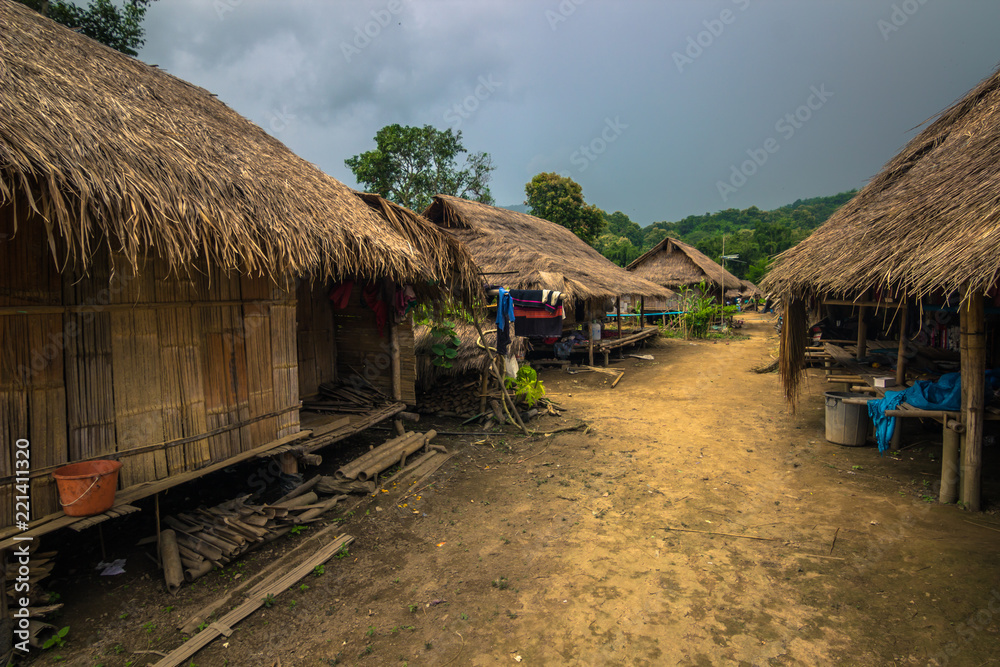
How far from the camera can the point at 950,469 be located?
4684mm

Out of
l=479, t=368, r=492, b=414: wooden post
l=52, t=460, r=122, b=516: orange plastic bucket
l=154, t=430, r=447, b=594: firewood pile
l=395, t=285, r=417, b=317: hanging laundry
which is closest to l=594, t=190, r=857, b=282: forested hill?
l=479, t=368, r=492, b=414: wooden post

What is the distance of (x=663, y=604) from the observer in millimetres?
3346

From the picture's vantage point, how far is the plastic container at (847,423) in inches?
251

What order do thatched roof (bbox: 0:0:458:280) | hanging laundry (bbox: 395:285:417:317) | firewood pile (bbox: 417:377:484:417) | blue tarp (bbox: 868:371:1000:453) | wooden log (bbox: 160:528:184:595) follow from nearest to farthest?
thatched roof (bbox: 0:0:458:280) → wooden log (bbox: 160:528:184:595) → blue tarp (bbox: 868:371:1000:453) → hanging laundry (bbox: 395:285:417:317) → firewood pile (bbox: 417:377:484:417)

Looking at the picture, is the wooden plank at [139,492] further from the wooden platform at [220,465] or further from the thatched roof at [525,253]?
the thatched roof at [525,253]

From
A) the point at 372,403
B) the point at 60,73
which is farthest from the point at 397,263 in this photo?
the point at 60,73

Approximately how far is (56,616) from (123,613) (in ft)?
1.26

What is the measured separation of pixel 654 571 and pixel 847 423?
440 centimetres

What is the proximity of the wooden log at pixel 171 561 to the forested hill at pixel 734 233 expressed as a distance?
24302mm

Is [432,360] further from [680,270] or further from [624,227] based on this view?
[624,227]

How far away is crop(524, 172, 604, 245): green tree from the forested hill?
743 cm

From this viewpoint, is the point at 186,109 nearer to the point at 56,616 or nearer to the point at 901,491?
the point at 56,616

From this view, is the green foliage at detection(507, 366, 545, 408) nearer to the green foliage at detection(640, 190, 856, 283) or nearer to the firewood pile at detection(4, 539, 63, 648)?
the firewood pile at detection(4, 539, 63, 648)

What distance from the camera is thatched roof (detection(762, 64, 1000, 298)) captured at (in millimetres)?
3949
